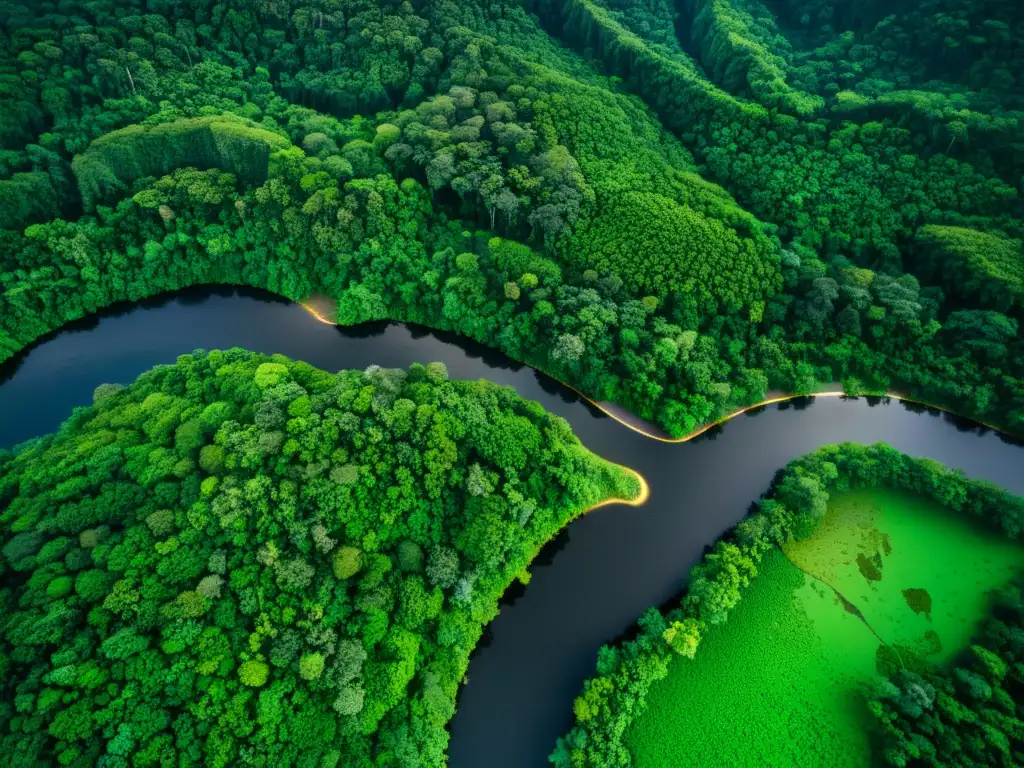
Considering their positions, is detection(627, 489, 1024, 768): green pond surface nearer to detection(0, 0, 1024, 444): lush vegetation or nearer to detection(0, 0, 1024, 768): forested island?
detection(0, 0, 1024, 768): forested island

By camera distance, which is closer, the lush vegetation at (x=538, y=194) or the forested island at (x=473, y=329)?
the forested island at (x=473, y=329)

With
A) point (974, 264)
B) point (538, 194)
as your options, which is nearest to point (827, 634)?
point (974, 264)

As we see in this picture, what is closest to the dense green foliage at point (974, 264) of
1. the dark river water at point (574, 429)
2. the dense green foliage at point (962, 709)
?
the dark river water at point (574, 429)

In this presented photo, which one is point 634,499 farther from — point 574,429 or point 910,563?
point 910,563

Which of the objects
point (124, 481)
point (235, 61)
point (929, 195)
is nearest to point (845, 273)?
point (929, 195)

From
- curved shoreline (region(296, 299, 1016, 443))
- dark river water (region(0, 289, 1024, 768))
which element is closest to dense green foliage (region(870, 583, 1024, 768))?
dark river water (region(0, 289, 1024, 768))

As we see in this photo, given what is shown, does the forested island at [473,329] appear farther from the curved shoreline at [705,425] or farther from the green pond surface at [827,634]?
the curved shoreline at [705,425]
